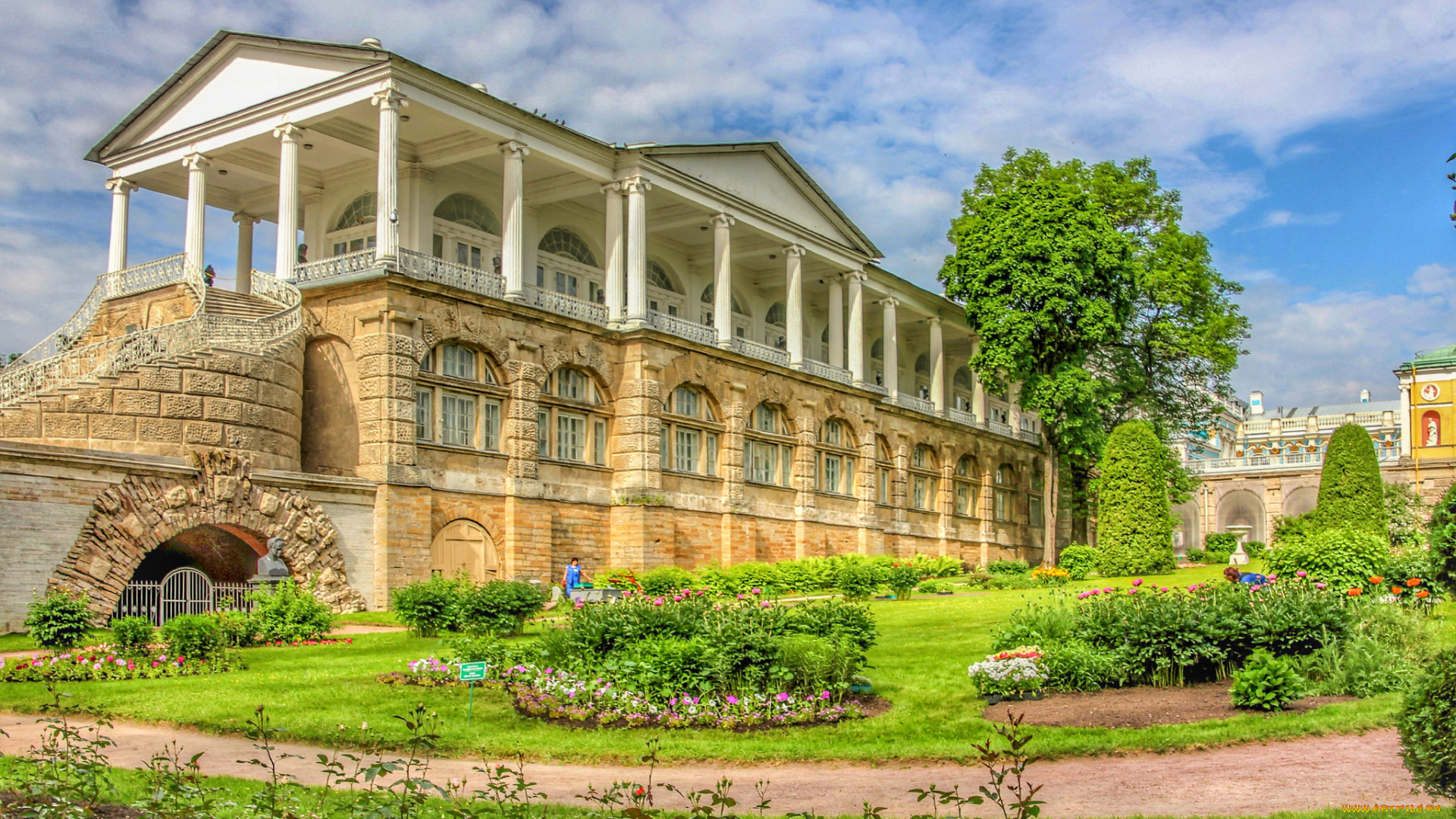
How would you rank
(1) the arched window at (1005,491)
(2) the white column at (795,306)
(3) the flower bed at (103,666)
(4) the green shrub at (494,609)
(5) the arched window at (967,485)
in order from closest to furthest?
(3) the flower bed at (103,666), (4) the green shrub at (494,609), (2) the white column at (795,306), (5) the arched window at (967,485), (1) the arched window at (1005,491)

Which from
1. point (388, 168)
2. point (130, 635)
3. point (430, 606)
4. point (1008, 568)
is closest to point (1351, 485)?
point (1008, 568)

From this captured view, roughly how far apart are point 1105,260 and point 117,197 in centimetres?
3236

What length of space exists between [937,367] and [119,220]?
1279 inches

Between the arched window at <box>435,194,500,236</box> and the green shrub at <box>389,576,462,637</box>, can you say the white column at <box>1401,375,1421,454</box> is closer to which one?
the arched window at <box>435,194,500,236</box>

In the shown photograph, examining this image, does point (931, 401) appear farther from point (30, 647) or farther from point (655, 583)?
point (30, 647)

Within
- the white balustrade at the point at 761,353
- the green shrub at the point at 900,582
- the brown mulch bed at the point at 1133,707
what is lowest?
the brown mulch bed at the point at 1133,707

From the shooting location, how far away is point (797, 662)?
49.1ft

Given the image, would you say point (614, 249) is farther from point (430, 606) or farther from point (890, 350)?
point (430, 606)

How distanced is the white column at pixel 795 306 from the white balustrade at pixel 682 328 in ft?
11.7

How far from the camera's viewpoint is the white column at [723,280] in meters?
40.0

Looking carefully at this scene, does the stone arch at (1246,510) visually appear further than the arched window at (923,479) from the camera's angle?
Yes

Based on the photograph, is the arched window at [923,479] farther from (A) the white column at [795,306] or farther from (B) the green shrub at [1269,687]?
(B) the green shrub at [1269,687]

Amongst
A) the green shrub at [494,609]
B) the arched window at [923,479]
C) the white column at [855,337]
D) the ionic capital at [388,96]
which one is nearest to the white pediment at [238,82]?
the ionic capital at [388,96]

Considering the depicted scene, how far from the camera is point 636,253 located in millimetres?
36812
